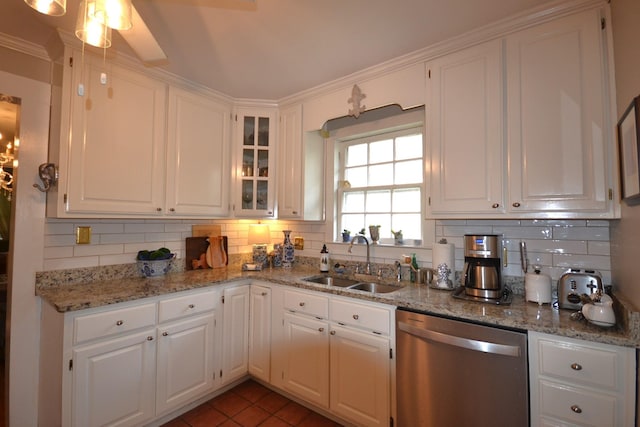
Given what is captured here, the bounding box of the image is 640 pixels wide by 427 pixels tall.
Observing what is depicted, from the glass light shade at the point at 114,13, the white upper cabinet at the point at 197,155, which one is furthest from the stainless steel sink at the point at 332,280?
the glass light shade at the point at 114,13

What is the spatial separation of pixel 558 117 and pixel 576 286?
881 millimetres

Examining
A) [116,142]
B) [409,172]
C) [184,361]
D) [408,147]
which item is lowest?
[184,361]

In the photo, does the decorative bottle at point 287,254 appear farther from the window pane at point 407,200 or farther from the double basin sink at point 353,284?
the window pane at point 407,200

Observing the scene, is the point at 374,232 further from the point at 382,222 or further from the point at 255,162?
the point at 255,162

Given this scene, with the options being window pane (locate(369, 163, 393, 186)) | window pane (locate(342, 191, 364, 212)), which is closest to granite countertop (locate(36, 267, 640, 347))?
window pane (locate(342, 191, 364, 212))

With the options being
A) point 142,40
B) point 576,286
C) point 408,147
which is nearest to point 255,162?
point 408,147

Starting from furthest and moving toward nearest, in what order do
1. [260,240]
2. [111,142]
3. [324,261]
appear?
1. [260,240]
2. [324,261]
3. [111,142]

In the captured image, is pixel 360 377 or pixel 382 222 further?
pixel 382 222

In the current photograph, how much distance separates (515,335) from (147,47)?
81.7 inches

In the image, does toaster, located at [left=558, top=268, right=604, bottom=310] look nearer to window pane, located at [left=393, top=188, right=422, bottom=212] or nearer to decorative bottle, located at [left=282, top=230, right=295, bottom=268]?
window pane, located at [left=393, top=188, right=422, bottom=212]

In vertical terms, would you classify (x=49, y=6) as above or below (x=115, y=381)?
above

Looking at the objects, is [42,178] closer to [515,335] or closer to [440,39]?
[440,39]

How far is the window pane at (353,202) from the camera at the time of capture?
2.81m

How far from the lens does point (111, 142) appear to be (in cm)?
200
